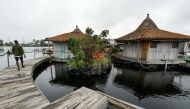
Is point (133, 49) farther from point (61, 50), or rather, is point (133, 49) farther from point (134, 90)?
point (61, 50)

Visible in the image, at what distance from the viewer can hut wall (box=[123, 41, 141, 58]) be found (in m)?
17.3

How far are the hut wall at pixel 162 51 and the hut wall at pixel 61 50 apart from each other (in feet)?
36.6

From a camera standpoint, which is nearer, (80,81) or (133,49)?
(80,81)

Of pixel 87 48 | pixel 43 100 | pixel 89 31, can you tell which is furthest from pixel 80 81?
pixel 43 100

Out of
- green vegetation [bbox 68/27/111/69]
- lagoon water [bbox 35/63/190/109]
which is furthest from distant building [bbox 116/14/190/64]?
green vegetation [bbox 68/27/111/69]

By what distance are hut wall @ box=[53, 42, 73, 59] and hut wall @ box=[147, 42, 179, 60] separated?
11146mm

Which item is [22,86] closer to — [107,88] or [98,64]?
[107,88]

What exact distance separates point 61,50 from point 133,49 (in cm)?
1089

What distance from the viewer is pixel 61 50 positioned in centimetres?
1811

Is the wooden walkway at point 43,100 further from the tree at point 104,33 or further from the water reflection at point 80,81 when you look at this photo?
the tree at point 104,33

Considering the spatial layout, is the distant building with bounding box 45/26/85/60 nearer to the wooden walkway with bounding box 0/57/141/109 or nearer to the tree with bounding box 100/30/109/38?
the tree with bounding box 100/30/109/38

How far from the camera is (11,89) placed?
6316mm

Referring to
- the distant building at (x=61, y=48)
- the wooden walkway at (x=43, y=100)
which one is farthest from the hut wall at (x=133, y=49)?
the wooden walkway at (x=43, y=100)

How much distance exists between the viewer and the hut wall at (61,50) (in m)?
17.9
